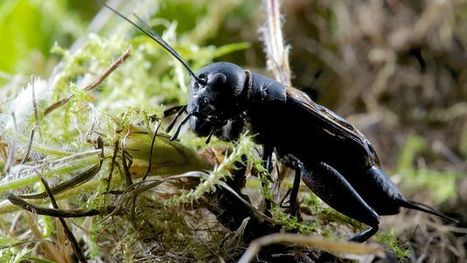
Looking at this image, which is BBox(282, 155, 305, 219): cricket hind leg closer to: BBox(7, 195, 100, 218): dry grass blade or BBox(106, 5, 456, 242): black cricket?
BBox(106, 5, 456, 242): black cricket

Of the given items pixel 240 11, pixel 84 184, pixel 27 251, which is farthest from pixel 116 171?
pixel 240 11

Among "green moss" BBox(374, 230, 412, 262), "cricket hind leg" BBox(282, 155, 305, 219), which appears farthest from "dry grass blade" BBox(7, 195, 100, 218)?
"green moss" BBox(374, 230, 412, 262)

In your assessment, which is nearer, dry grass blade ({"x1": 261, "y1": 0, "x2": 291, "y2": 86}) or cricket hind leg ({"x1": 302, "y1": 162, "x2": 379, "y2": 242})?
cricket hind leg ({"x1": 302, "y1": 162, "x2": 379, "y2": 242})

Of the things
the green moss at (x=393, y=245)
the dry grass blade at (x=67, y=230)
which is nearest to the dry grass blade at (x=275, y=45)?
the green moss at (x=393, y=245)

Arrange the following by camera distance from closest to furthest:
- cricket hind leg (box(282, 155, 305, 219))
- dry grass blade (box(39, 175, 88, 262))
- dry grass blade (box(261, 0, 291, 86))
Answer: dry grass blade (box(39, 175, 88, 262)), cricket hind leg (box(282, 155, 305, 219)), dry grass blade (box(261, 0, 291, 86))

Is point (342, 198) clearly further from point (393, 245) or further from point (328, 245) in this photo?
point (328, 245)

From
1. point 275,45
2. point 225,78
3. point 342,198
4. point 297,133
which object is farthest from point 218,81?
point 275,45

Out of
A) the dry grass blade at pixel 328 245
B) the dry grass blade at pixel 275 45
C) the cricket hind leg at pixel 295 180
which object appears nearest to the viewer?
the dry grass blade at pixel 328 245

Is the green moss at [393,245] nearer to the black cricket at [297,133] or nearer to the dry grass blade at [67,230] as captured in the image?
the black cricket at [297,133]
